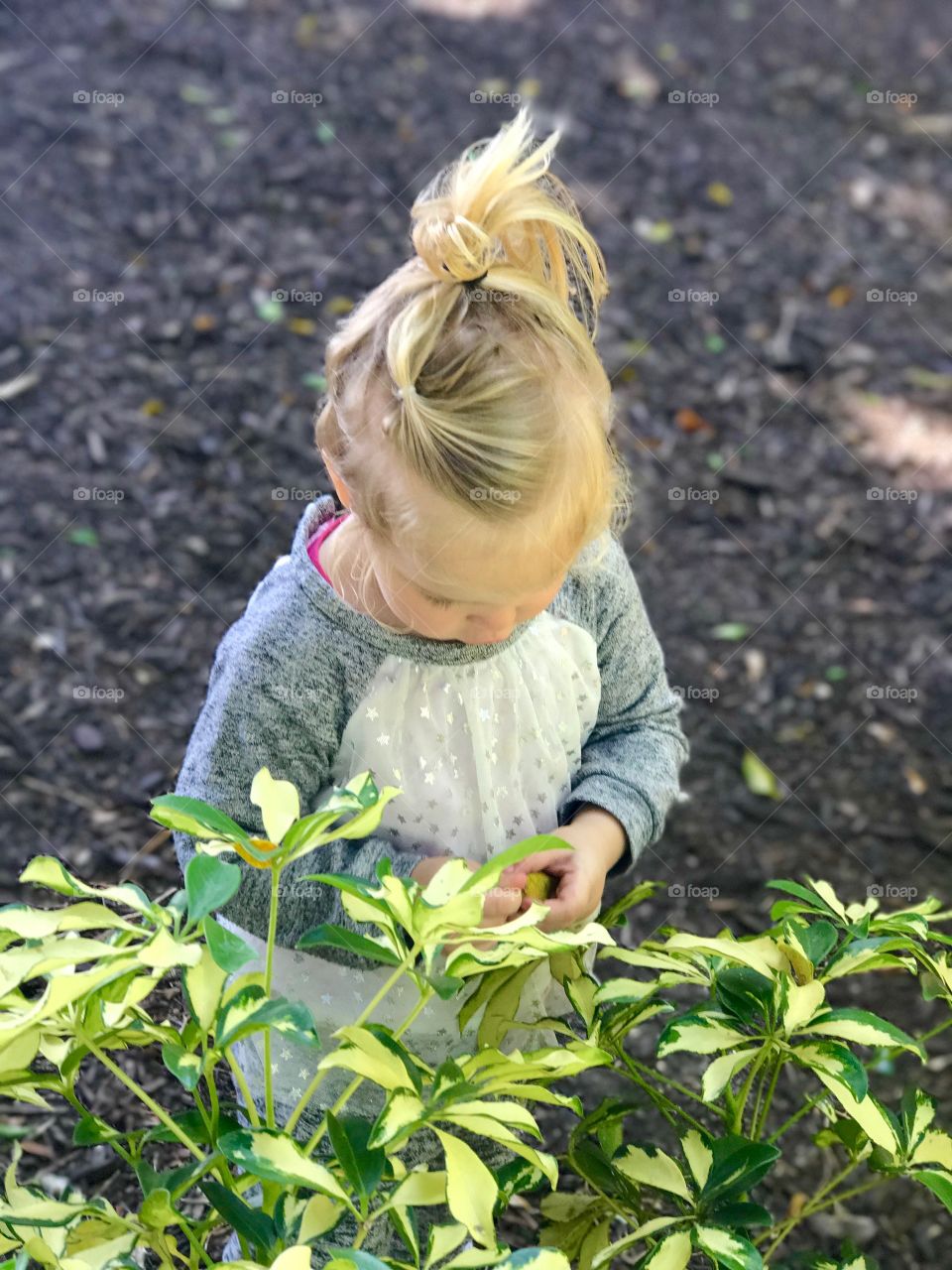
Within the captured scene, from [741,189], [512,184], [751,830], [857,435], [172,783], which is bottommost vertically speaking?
[172,783]

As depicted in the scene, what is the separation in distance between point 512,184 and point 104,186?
3.09 metres

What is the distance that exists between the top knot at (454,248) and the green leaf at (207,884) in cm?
62

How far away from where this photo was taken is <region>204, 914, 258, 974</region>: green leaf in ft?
3.35

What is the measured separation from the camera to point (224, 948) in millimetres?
1033

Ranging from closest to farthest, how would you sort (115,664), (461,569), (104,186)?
(461,569) < (115,664) < (104,186)

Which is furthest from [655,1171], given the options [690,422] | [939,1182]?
[690,422]

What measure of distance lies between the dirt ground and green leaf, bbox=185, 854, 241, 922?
1.25 meters

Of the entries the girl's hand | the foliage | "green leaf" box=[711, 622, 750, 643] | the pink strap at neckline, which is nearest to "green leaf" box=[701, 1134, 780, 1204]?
the foliage

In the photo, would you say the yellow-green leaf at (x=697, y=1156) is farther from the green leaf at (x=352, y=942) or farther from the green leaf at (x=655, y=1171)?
the green leaf at (x=352, y=942)

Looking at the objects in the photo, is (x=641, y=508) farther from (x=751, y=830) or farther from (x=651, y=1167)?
(x=651, y=1167)

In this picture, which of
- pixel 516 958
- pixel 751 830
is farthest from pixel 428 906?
pixel 751 830

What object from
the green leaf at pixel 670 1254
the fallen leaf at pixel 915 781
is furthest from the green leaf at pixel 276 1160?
the fallen leaf at pixel 915 781

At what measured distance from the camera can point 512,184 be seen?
138 cm

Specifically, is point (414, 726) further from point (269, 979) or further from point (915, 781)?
point (915, 781)
